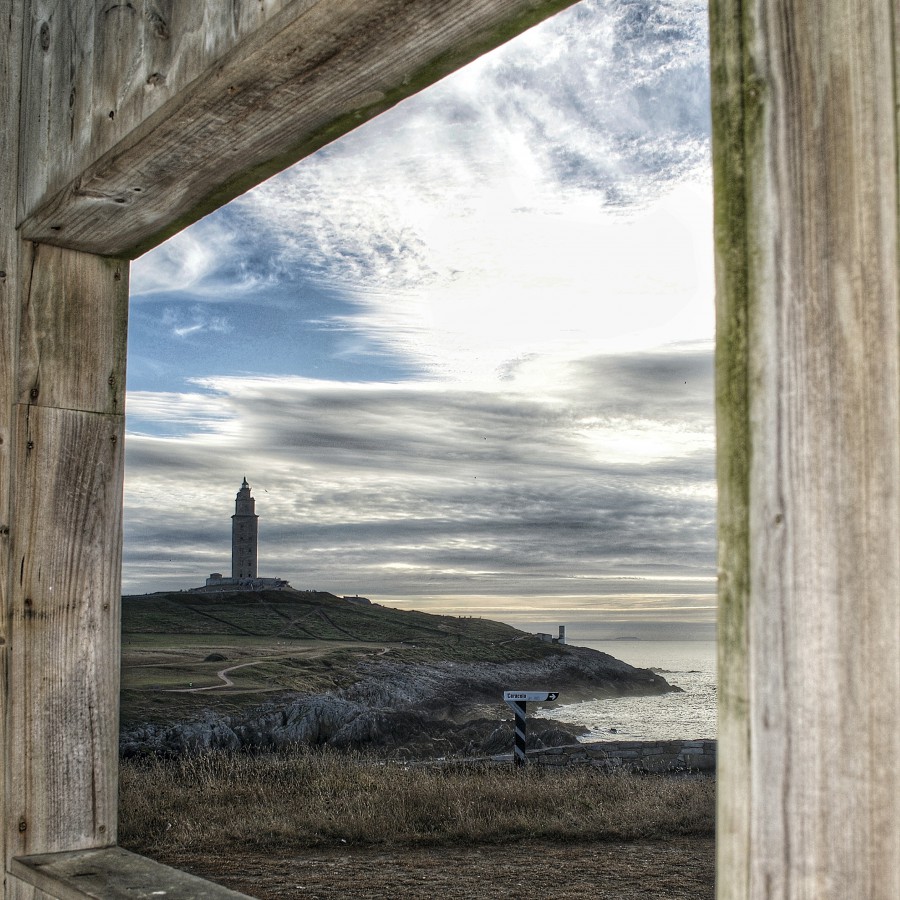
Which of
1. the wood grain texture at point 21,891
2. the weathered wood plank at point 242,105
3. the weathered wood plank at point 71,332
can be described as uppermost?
the weathered wood plank at point 242,105

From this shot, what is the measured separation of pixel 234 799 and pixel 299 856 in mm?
1990

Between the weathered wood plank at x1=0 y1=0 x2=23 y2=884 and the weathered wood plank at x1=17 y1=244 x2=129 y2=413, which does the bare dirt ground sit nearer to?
the weathered wood plank at x1=0 y1=0 x2=23 y2=884

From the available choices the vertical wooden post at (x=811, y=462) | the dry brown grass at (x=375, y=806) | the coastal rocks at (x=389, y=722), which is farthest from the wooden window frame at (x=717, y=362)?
the coastal rocks at (x=389, y=722)

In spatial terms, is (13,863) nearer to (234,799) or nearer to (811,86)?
(811,86)

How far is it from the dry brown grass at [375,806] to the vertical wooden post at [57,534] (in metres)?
5.63

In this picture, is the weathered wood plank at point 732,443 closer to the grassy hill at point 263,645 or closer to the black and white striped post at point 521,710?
the black and white striped post at point 521,710

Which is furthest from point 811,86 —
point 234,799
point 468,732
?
point 468,732

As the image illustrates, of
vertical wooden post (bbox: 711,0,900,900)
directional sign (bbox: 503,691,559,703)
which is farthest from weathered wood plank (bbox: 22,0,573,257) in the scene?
directional sign (bbox: 503,691,559,703)

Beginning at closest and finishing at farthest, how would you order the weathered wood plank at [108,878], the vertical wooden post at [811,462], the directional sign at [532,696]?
1. the vertical wooden post at [811,462]
2. the weathered wood plank at [108,878]
3. the directional sign at [532,696]

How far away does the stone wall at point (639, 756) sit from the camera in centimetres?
1232

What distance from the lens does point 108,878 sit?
191 centimetres

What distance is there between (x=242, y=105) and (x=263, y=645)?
113 feet

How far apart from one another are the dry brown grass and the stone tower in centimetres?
7877

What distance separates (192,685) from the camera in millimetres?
21656
